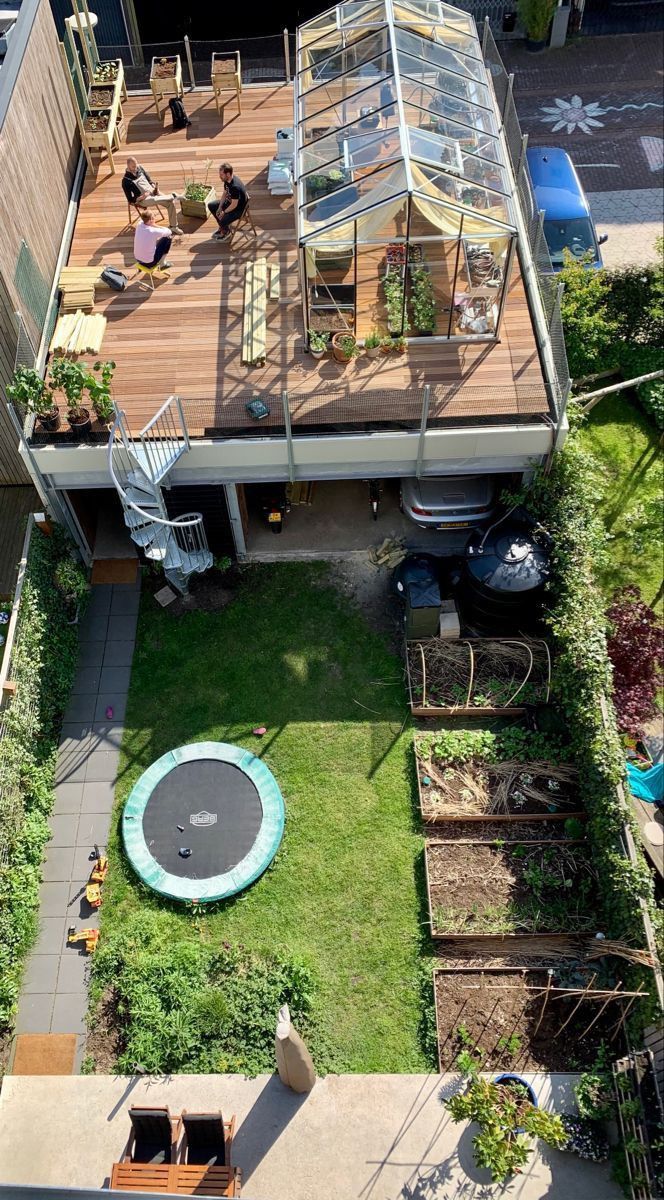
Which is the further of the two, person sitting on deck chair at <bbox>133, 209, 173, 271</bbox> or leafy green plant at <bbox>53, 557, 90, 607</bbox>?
person sitting on deck chair at <bbox>133, 209, 173, 271</bbox>

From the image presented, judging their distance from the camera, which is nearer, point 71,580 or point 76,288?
point 71,580

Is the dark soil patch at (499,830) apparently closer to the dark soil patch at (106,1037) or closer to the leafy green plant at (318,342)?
the dark soil patch at (106,1037)

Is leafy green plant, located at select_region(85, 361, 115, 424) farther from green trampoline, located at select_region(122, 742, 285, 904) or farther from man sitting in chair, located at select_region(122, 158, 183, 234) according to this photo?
green trampoline, located at select_region(122, 742, 285, 904)

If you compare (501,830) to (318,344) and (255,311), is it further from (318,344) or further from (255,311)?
(255,311)

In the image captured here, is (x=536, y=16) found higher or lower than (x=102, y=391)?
lower

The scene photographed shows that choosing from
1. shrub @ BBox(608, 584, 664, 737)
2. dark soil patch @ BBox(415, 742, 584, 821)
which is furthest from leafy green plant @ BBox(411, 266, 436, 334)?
dark soil patch @ BBox(415, 742, 584, 821)

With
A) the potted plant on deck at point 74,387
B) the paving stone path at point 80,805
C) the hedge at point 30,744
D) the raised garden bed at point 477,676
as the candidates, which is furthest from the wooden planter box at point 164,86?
the raised garden bed at point 477,676

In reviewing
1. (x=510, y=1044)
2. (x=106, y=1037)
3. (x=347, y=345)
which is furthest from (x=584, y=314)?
(x=106, y=1037)
